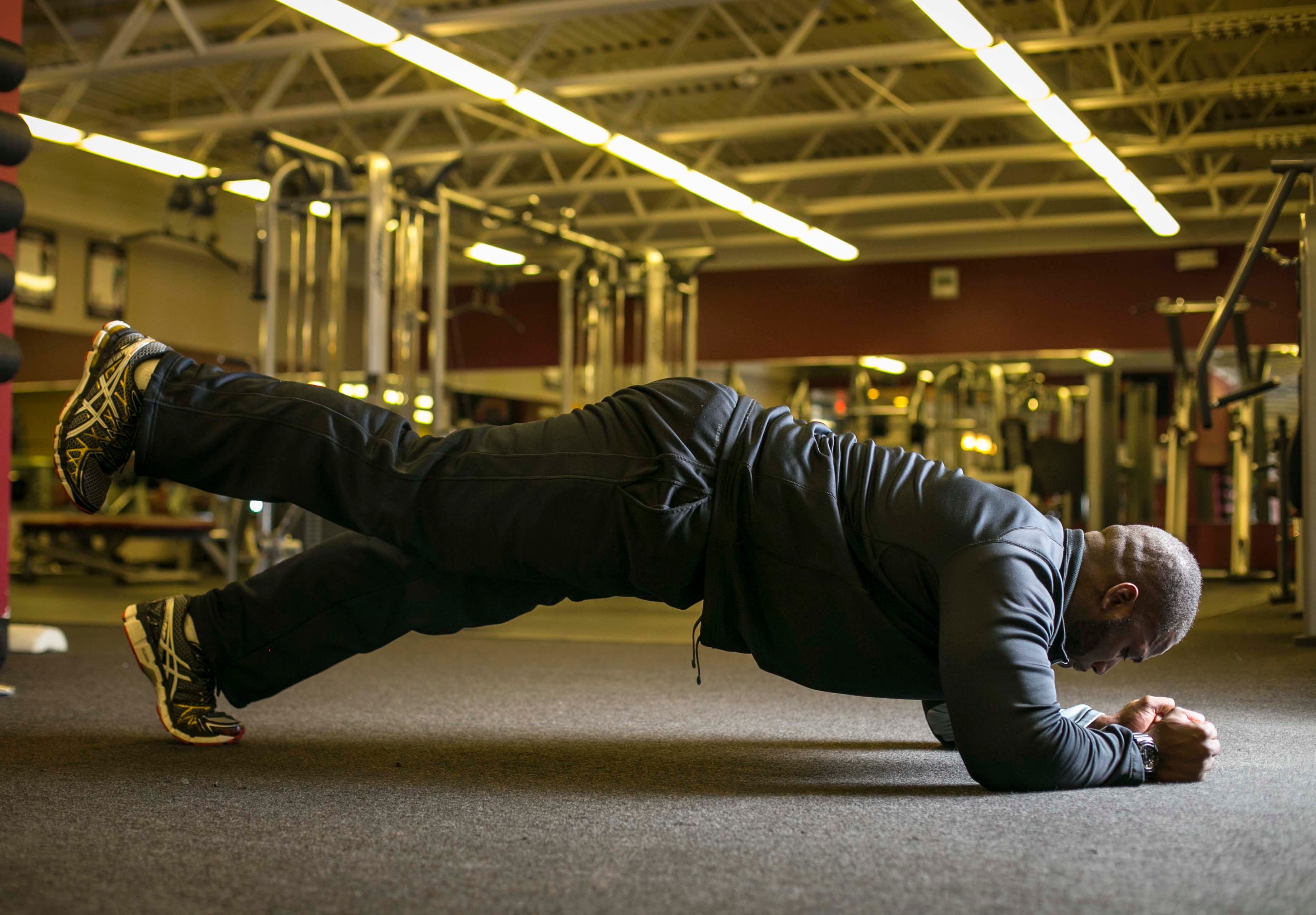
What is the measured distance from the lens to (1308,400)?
4.05 meters

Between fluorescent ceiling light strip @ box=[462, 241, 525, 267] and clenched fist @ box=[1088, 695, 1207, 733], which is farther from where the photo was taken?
fluorescent ceiling light strip @ box=[462, 241, 525, 267]

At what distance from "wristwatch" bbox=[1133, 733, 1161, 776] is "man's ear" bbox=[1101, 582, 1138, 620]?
16cm

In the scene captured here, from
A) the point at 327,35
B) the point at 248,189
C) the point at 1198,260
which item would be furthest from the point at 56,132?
the point at 1198,260

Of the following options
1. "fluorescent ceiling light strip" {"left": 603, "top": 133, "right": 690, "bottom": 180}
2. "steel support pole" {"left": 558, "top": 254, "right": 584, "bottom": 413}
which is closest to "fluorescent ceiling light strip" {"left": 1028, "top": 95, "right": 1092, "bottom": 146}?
"fluorescent ceiling light strip" {"left": 603, "top": 133, "right": 690, "bottom": 180}

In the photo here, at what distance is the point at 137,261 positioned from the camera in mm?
11031

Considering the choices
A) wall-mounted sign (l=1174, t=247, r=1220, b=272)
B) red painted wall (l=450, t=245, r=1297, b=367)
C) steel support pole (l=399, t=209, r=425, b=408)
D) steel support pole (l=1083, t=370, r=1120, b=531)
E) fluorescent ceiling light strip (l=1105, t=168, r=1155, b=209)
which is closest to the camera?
steel support pole (l=399, t=209, r=425, b=408)


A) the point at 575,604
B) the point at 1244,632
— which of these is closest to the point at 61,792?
the point at 1244,632

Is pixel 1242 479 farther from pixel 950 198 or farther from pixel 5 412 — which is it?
pixel 5 412

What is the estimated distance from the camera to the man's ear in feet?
5.49

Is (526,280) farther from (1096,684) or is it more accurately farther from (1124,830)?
(1124,830)

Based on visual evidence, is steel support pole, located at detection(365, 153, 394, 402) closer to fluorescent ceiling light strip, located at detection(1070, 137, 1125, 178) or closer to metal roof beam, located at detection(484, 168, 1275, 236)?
fluorescent ceiling light strip, located at detection(1070, 137, 1125, 178)

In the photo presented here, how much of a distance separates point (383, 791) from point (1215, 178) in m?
9.20

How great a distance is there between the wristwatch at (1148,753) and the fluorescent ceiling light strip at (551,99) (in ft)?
12.8

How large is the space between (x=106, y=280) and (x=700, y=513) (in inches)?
407
